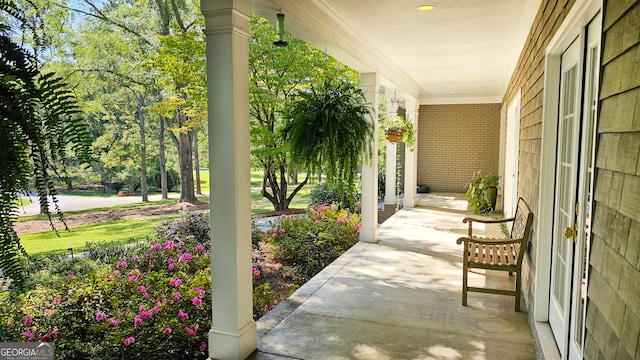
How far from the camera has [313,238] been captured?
5.79 m

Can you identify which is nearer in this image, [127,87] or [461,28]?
[461,28]

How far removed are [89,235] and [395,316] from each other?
8277 millimetres

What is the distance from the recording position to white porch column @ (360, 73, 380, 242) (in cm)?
560

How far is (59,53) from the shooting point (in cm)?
877

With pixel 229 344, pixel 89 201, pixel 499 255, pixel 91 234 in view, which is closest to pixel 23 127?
pixel 229 344

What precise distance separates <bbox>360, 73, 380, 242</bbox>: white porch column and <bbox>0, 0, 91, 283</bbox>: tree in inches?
187

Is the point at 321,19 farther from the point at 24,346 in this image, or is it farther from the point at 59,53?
the point at 59,53

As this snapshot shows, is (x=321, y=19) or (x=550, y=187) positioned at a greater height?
(x=321, y=19)

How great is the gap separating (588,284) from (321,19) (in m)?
2.99

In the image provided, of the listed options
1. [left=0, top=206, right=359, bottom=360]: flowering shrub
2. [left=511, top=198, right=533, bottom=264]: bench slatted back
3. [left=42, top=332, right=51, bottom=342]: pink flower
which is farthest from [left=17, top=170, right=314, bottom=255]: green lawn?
[left=511, top=198, right=533, bottom=264]: bench slatted back

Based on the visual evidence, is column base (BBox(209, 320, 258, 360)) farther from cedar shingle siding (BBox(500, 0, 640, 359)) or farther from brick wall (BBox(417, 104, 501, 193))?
brick wall (BBox(417, 104, 501, 193))

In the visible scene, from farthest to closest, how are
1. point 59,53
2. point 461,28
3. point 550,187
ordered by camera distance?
point 59,53
point 461,28
point 550,187

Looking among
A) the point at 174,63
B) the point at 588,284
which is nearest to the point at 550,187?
the point at 588,284

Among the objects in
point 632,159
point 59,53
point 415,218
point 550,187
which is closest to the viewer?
point 632,159
